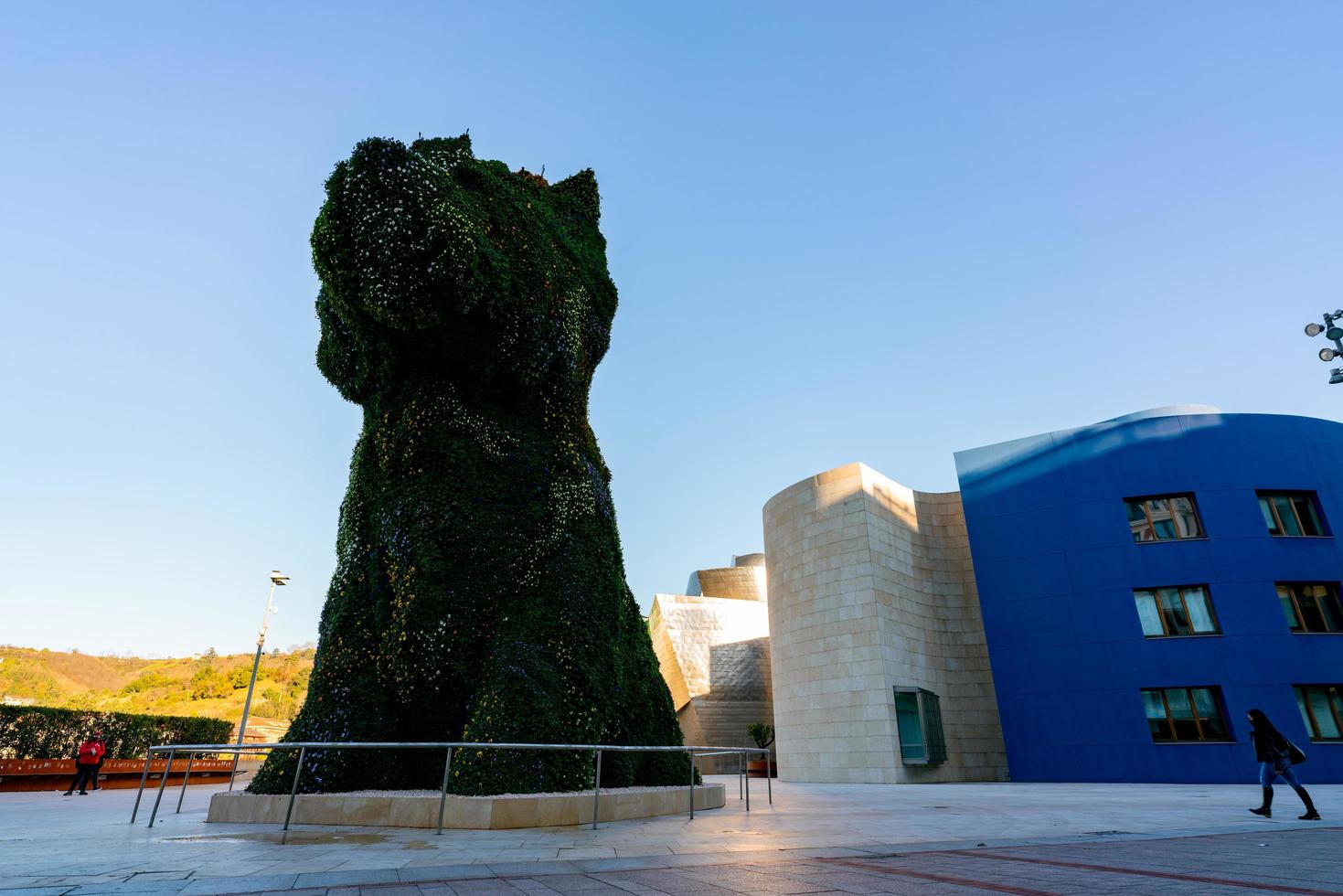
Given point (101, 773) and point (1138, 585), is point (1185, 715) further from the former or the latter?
point (101, 773)

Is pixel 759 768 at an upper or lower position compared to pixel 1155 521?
lower

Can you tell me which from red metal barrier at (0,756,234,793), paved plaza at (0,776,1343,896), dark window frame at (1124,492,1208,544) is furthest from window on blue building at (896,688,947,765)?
red metal barrier at (0,756,234,793)

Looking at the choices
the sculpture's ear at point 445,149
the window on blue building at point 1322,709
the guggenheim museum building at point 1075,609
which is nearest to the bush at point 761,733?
the guggenheim museum building at point 1075,609

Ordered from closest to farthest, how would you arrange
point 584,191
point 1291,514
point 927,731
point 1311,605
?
1. point 584,191
2. point 1311,605
3. point 1291,514
4. point 927,731

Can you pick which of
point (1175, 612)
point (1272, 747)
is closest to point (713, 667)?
point (1175, 612)

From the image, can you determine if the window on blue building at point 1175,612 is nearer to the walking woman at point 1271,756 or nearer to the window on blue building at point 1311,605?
the window on blue building at point 1311,605

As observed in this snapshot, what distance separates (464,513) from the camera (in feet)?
28.4

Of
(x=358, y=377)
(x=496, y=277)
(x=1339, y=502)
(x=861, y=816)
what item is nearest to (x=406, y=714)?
(x=358, y=377)

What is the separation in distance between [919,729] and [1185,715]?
7.44 metres

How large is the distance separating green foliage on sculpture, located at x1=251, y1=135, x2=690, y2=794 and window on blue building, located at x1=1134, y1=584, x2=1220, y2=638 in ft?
60.6

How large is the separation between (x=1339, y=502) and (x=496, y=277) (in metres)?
26.7

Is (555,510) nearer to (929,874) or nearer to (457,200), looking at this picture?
(457,200)

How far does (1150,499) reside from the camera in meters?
22.6

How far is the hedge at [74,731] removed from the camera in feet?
60.7
